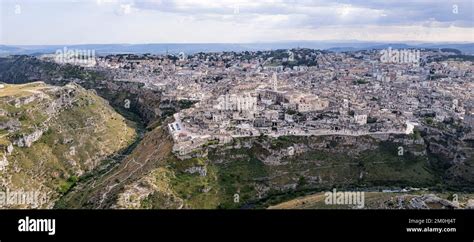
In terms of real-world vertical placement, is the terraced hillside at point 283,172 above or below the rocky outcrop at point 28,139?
below

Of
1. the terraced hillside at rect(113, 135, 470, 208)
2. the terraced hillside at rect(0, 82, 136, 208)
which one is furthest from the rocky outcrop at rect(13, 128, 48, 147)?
the terraced hillside at rect(113, 135, 470, 208)

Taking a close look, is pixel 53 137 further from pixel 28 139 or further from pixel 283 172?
pixel 283 172

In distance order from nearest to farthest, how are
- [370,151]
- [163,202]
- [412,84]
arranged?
[163,202], [370,151], [412,84]

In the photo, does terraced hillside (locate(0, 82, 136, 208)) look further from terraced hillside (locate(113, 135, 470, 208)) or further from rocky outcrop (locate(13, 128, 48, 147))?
terraced hillside (locate(113, 135, 470, 208))

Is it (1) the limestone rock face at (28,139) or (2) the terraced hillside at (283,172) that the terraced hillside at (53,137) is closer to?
(1) the limestone rock face at (28,139)

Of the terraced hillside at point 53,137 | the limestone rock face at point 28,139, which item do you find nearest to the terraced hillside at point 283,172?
the terraced hillside at point 53,137

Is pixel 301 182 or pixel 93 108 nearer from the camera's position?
pixel 301 182

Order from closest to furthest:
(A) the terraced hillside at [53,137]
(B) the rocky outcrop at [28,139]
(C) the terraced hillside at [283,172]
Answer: (C) the terraced hillside at [283,172]
(A) the terraced hillside at [53,137]
(B) the rocky outcrop at [28,139]
